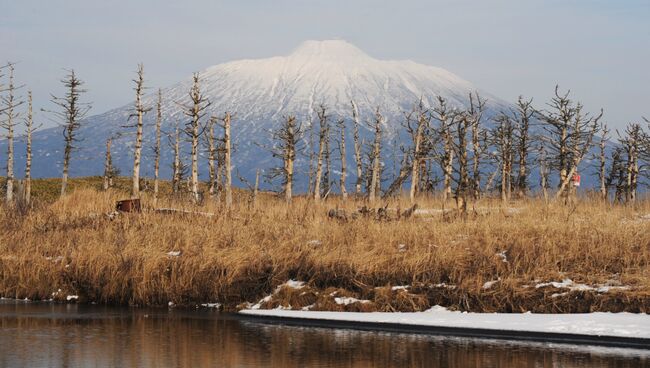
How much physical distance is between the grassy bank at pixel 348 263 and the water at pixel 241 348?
2.87 meters

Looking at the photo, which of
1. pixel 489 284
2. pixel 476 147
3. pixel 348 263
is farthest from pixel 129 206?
pixel 476 147

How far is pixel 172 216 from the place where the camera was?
86.4 ft

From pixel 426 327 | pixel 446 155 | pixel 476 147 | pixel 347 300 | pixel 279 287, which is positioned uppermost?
pixel 476 147

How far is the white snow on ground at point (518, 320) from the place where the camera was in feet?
48.8

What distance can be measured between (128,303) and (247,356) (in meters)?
8.90

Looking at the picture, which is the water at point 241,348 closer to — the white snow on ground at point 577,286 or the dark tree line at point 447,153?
the white snow on ground at point 577,286

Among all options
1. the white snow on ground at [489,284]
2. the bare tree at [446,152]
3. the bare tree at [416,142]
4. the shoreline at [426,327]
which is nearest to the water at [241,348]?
the shoreline at [426,327]

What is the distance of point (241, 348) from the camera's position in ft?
45.4

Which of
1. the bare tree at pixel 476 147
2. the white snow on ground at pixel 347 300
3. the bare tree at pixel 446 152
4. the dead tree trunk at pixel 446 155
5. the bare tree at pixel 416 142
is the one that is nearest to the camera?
the white snow on ground at pixel 347 300

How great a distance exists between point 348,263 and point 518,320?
4.91m

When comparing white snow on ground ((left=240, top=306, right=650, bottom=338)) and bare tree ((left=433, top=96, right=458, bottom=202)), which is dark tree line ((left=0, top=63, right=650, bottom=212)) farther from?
white snow on ground ((left=240, top=306, right=650, bottom=338))

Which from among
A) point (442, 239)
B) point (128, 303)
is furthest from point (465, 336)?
point (128, 303)

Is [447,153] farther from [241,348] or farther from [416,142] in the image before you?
[241,348]

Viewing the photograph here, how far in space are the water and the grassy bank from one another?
9.43 feet
